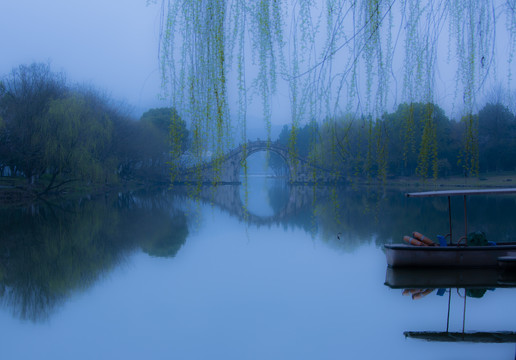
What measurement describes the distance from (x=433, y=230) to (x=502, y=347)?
11.1 meters

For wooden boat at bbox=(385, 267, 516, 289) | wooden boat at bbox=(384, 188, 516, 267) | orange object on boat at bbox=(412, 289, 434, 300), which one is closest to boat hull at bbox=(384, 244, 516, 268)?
wooden boat at bbox=(384, 188, 516, 267)

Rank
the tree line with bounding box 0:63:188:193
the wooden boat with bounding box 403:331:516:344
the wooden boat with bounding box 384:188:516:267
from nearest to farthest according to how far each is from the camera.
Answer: the wooden boat with bounding box 403:331:516:344 → the wooden boat with bounding box 384:188:516:267 → the tree line with bounding box 0:63:188:193

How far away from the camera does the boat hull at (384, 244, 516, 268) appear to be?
8938 millimetres

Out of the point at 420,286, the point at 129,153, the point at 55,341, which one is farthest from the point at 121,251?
the point at 129,153

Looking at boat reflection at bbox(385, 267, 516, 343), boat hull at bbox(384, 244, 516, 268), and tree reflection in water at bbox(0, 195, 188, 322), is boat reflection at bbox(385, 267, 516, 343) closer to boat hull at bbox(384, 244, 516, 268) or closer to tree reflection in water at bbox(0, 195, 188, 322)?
boat hull at bbox(384, 244, 516, 268)

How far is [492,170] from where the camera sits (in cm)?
2780

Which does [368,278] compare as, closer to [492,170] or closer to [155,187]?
[492,170]

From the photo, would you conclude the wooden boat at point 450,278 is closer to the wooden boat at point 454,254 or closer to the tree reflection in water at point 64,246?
the wooden boat at point 454,254

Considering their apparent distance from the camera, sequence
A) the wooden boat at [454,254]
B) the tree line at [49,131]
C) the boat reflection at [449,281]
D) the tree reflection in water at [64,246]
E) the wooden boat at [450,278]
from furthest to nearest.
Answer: the tree line at [49,131] < the wooden boat at [454,254] < the wooden boat at [450,278] < the tree reflection in water at [64,246] < the boat reflection at [449,281]

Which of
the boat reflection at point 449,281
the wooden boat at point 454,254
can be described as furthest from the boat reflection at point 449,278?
the wooden boat at point 454,254

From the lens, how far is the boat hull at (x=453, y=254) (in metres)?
8.94

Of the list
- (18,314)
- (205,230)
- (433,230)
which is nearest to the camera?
(18,314)

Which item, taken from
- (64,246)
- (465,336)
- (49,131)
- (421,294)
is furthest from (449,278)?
(49,131)

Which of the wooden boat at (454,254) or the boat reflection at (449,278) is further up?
the wooden boat at (454,254)
